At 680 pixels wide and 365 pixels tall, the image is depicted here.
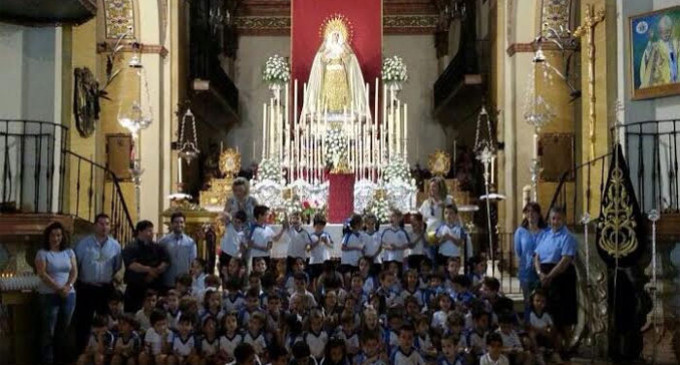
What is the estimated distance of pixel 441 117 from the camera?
77.8 ft

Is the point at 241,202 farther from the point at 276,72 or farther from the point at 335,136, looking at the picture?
the point at 276,72

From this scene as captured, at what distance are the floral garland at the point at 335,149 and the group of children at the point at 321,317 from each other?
7.12 metres

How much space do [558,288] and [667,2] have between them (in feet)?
11.5

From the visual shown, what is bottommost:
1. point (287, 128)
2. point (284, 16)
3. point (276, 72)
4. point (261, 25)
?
point (287, 128)

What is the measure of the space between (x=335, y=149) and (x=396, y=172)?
1.41m

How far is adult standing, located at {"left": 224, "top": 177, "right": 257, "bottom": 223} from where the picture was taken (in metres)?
11.8

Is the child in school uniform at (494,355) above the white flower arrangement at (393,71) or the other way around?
the other way around

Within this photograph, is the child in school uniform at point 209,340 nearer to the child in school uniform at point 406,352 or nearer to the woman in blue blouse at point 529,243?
the child in school uniform at point 406,352

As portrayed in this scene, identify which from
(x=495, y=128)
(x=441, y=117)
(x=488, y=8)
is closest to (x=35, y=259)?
(x=495, y=128)

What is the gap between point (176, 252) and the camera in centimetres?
1139

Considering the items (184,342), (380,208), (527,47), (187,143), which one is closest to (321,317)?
(184,342)

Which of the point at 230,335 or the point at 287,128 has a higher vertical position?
the point at 287,128

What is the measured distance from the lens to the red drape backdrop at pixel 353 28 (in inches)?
887

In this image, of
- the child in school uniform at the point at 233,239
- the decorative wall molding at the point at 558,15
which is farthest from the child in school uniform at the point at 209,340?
the decorative wall molding at the point at 558,15
